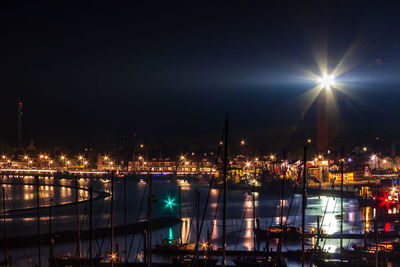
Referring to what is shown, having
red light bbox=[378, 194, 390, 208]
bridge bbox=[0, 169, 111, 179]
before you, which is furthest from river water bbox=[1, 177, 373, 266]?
bridge bbox=[0, 169, 111, 179]

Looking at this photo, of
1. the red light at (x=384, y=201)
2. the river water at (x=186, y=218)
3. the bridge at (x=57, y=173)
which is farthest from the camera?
the bridge at (x=57, y=173)

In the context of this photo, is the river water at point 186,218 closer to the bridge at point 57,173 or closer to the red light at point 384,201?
the red light at point 384,201

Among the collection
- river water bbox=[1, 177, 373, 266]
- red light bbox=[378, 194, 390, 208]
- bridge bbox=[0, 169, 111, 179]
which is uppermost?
red light bbox=[378, 194, 390, 208]

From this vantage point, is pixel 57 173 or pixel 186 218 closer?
pixel 186 218

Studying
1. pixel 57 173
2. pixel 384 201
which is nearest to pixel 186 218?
pixel 384 201

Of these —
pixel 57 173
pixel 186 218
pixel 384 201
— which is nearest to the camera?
pixel 186 218

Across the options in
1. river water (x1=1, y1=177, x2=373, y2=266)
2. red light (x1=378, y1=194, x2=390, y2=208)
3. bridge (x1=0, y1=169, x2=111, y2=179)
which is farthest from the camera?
bridge (x1=0, y1=169, x2=111, y2=179)

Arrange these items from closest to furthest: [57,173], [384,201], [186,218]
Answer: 1. [186,218]
2. [384,201]
3. [57,173]

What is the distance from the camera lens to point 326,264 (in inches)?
593

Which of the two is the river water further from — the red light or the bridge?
the bridge

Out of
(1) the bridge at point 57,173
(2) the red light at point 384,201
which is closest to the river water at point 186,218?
(2) the red light at point 384,201

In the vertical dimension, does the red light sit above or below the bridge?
above

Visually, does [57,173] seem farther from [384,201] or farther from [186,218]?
[384,201]

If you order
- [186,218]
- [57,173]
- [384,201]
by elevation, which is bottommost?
[57,173]
